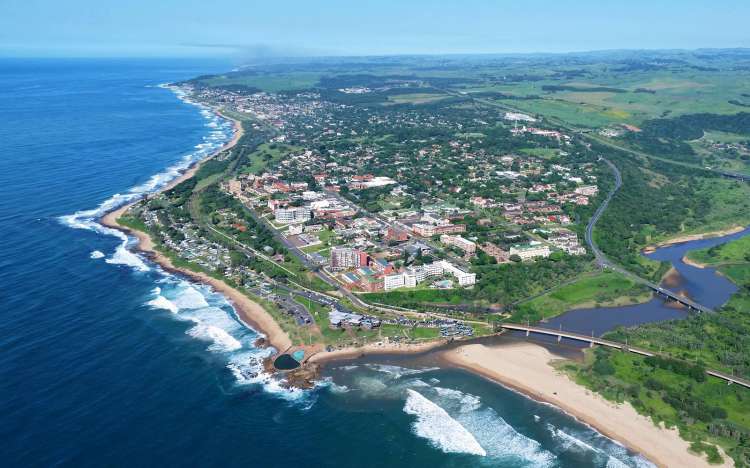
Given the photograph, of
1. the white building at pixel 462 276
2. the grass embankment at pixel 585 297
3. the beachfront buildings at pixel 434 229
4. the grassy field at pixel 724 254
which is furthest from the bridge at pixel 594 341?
the grassy field at pixel 724 254

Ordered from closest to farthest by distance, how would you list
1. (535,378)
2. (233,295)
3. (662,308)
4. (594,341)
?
(535,378) → (594,341) → (662,308) → (233,295)

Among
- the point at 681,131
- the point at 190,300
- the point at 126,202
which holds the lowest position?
the point at 190,300

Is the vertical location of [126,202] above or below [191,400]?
above

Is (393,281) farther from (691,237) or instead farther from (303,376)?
(691,237)

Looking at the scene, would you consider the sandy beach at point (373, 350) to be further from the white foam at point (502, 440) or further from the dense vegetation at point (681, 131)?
the dense vegetation at point (681, 131)

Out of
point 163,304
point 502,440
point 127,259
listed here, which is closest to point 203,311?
point 163,304

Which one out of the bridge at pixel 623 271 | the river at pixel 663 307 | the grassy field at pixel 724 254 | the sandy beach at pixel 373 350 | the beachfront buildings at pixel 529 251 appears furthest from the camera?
the grassy field at pixel 724 254

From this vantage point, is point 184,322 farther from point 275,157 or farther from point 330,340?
point 275,157
